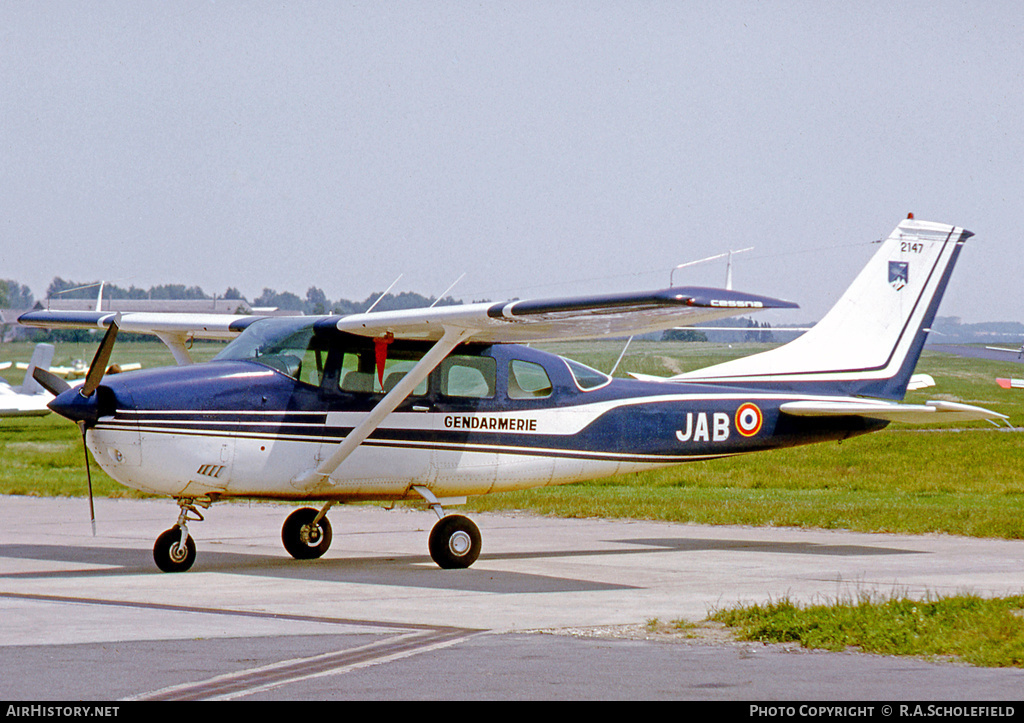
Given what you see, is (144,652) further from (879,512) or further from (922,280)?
(879,512)

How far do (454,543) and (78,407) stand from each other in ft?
13.3

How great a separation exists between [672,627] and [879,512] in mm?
10615

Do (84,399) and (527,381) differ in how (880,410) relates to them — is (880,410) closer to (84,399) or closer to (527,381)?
(527,381)

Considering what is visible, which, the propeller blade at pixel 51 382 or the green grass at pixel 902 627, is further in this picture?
the propeller blade at pixel 51 382

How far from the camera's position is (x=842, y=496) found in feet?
77.6

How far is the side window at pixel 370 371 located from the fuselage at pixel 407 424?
13 mm

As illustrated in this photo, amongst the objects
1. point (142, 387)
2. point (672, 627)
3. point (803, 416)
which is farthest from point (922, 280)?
point (142, 387)

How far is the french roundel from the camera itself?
48.9 ft

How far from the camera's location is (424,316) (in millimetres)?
12180

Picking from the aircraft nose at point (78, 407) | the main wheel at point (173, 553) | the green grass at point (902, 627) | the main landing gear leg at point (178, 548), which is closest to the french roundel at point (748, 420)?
the green grass at point (902, 627)

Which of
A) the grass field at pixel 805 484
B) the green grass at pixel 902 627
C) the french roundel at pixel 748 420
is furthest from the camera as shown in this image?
the grass field at pixel 805 484

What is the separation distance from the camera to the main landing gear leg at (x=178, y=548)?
1227cm

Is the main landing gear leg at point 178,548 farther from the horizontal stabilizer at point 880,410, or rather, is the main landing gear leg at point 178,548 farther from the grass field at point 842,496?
the horizontal stabilizer at point 880,410

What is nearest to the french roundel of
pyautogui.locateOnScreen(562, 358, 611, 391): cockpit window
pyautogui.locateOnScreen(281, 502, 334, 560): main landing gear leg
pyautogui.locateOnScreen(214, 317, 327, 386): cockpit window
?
pyautogui.locateOnScreen(562, 358, 611, 391): cockpit window
